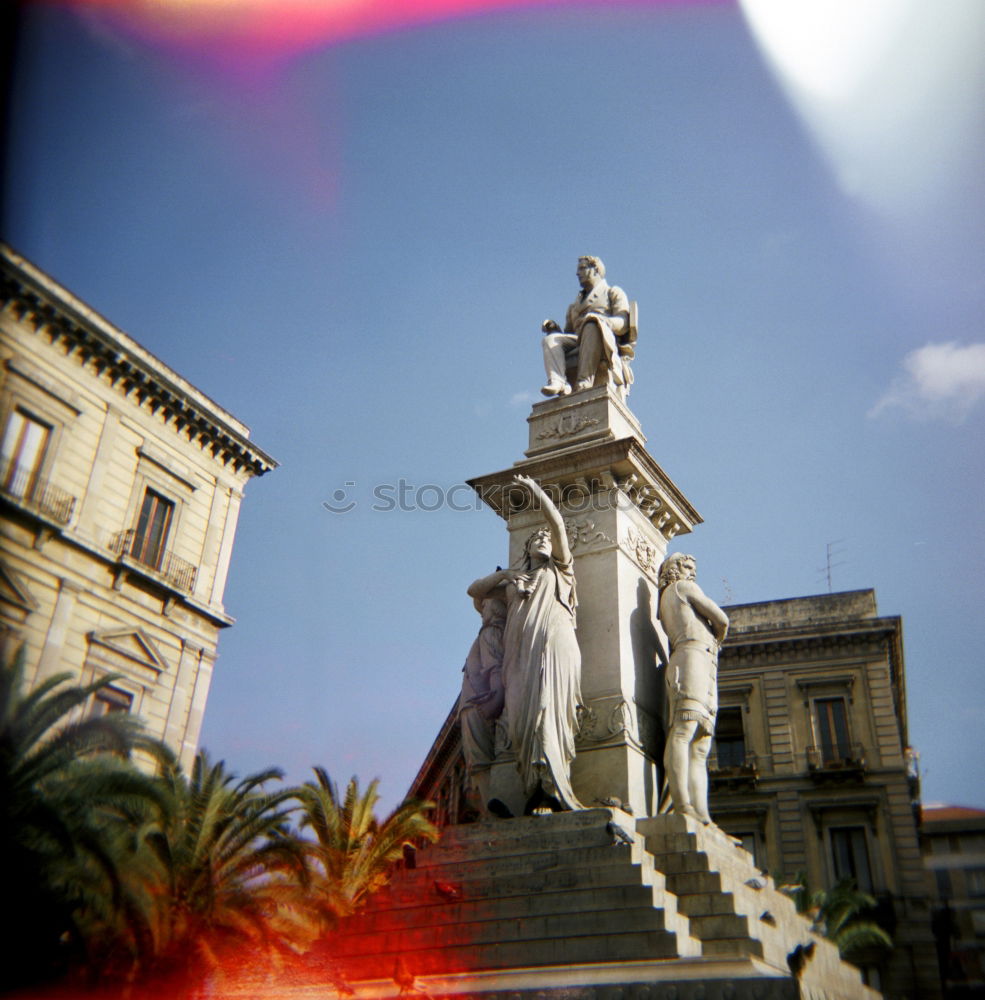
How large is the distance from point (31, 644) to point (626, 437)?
16434 millimetres

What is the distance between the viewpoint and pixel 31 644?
22.3 meters

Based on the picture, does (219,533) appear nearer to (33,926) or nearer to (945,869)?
(33,926)

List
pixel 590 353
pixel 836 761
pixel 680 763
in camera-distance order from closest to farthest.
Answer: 1. pixel 680 763
2. pixel 590 353
3. pixel 836 761

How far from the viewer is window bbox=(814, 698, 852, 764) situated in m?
33.9

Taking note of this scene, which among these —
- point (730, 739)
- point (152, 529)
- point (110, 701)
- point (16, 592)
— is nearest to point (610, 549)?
point (16, 592)

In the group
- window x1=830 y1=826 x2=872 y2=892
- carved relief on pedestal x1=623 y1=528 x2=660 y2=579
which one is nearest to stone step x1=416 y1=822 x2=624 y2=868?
carved relief on pedestal x1=623 y1=528 x2=660 y2=579

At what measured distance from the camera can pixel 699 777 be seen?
9969mm

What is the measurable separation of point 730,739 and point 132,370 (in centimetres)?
2339

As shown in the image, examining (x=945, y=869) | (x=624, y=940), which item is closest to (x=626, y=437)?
(x=624, y=940)

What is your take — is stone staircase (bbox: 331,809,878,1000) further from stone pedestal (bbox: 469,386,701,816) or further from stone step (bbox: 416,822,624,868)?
stone pedestal (bbox: 469,386,701,816)

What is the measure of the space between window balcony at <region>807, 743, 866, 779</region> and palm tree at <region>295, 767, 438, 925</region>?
1651 centimetres

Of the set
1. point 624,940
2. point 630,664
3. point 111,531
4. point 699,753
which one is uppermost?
point 111,531

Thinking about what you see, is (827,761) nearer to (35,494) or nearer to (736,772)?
(736,772)

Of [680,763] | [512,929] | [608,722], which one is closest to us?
[512,929]
